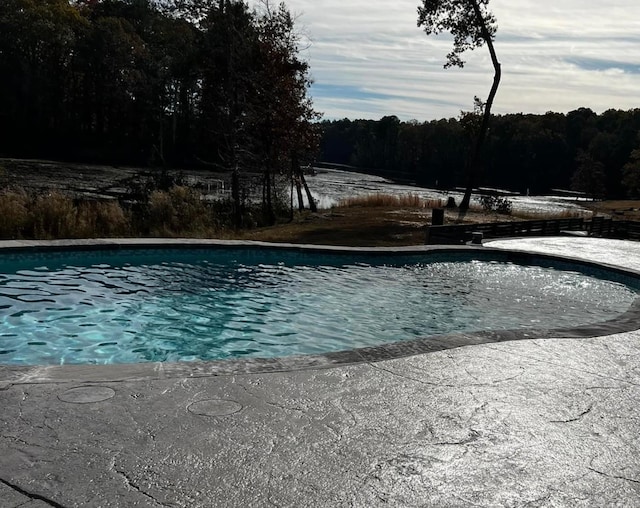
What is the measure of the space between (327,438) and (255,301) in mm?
4941

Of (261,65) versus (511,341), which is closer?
(511,341)

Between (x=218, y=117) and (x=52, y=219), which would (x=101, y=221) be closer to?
(x=52, y=219)

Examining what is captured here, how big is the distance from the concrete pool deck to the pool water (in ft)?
7.19

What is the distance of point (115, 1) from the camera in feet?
192

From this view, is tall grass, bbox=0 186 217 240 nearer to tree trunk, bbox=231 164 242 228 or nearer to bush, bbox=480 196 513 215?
tree trunk, bbox=231 164 242 228

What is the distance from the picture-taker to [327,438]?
9.85ft

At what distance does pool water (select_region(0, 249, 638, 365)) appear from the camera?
602cm

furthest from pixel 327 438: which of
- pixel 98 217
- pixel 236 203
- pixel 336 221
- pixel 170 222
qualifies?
pixel 336 221

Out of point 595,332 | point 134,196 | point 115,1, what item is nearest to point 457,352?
point 595,332

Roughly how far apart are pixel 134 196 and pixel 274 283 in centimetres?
1112

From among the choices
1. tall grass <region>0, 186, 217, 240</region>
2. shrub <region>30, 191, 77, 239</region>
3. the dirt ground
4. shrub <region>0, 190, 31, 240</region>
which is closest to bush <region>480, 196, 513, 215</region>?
the dirt ground

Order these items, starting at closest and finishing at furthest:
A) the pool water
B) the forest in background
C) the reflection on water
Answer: the pool water < the forest in background < the reflection on water

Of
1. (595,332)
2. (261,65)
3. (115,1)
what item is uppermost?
(115,1)

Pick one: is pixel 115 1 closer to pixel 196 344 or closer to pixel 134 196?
pixel 134 196
